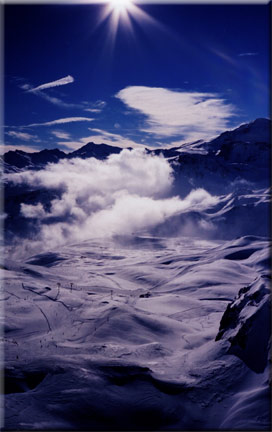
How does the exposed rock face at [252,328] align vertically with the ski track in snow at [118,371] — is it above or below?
above

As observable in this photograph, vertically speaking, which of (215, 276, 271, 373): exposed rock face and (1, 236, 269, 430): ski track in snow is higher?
(215, 276, 271, 373): exposed rock face

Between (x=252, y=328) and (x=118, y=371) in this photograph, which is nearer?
(x=118, y=371)

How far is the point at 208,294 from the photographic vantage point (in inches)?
1432

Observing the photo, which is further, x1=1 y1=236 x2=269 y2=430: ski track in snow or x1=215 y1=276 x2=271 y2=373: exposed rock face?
x1=215 y1=276 x2=271 y2=373: exposed rock face

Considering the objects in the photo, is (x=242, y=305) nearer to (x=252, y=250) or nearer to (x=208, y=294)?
(x=208, y=294)

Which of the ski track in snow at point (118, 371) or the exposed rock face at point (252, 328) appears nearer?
the ski track in snow at point (118, 371)

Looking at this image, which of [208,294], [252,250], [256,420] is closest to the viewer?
[256,420]

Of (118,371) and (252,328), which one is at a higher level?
(252,328)

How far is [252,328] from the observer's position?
13.6m

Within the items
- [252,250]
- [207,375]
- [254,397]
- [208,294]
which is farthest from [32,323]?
[252,250]

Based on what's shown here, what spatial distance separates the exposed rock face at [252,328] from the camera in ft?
Result: 42.0

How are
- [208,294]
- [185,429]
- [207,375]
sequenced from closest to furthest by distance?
1. [185,429]
2. [207,375]
3. [208,294]

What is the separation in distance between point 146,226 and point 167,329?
583 feet

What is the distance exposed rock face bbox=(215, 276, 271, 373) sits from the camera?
12.8 metres
